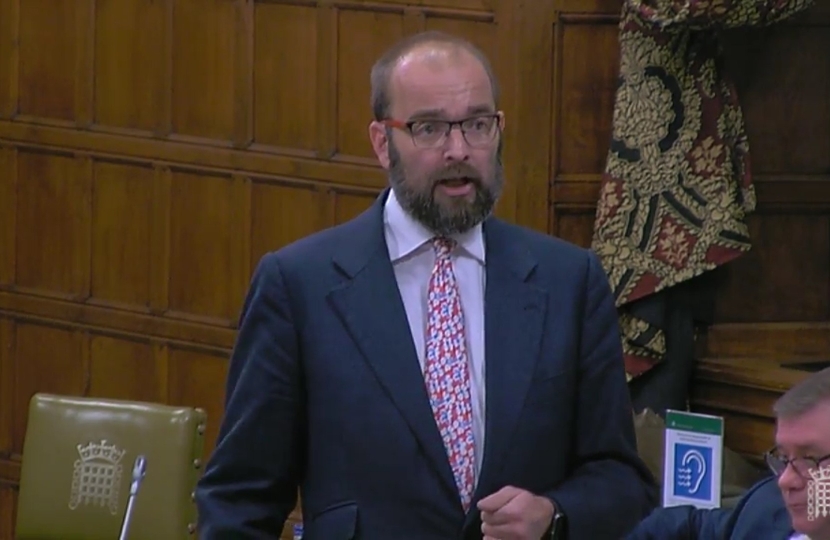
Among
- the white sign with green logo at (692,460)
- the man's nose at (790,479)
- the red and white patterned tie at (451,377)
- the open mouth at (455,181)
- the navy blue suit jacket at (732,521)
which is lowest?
the white sign with green logo at (692,460)

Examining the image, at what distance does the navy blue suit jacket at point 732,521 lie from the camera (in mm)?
2955

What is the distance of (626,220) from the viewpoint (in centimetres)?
509

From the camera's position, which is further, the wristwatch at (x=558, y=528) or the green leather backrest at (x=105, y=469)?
the green leather backrest at (x=105, y=469)

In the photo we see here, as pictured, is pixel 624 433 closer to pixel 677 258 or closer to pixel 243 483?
pixel 243 483

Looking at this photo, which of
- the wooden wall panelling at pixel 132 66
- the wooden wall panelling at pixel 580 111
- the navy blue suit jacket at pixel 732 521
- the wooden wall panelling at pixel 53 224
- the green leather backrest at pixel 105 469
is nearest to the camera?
the navy blue suit jacket at pixel 732 521

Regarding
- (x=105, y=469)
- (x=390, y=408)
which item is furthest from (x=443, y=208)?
(x=105, y=469)

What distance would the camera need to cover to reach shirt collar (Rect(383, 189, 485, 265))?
2652mm

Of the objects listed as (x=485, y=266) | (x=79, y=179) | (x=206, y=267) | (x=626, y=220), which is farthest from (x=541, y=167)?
(x=485, y=266)

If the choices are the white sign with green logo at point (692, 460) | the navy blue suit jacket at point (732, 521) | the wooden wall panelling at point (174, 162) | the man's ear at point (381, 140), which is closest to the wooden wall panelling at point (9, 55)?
the wooden wall panelling at point (174, 162)

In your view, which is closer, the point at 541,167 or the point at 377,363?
the point at 377,363

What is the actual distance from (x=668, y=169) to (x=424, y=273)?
2487mm

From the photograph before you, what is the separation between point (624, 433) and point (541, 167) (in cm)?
270

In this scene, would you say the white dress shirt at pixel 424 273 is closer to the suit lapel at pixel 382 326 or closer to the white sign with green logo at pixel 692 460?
the suit lapel at pixel 382 326

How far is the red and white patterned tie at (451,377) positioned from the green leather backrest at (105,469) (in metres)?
1.41
